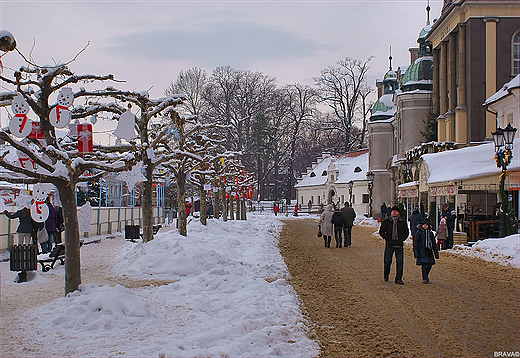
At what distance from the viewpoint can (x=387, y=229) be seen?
→ 11.9m

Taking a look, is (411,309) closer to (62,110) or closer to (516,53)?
(62,110)

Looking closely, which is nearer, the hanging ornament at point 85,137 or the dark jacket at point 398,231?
the hanging ornament at point 85,137

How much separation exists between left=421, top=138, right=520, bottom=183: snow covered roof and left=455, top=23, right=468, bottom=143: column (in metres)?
8.27

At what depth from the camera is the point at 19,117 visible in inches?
325

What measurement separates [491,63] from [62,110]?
3010 centimetres

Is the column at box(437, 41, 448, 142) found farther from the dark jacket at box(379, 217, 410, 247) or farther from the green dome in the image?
the dark jacket at box(379, 217, 410, 247)

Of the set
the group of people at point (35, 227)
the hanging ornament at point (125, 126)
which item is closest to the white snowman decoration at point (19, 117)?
the hanging ornament at point (125, 126)

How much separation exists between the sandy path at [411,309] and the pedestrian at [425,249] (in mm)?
373

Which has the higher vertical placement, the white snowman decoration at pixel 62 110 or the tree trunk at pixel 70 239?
the white snowman decoration at pixel 62 110

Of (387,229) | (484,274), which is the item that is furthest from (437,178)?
(387,229)

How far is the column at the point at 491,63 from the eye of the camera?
3231 cm

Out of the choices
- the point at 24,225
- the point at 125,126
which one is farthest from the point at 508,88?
the point at 24,225

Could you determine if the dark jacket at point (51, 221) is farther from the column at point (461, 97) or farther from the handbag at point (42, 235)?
the column at point (461, 97)

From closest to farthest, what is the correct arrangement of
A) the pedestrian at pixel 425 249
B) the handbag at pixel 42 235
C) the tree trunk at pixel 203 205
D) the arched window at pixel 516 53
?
the pedestrian at pixel 425 249, the handbag at pixel 42 235, the tree trunk at pixel 203 205, the arched window at pixel 516 53
